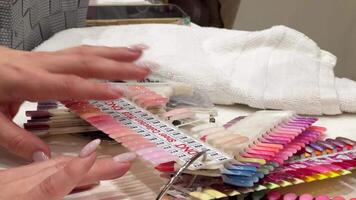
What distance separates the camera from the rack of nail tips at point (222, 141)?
0.43 metres

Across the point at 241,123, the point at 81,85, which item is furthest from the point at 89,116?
the point at 241,123

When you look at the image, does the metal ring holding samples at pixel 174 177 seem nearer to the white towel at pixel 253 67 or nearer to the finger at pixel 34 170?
the finger at pixel 34 170

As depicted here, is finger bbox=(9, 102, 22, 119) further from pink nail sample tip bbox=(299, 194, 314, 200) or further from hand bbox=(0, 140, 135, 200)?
pink nail sample tip bbox=(299, 194, 314, 200)

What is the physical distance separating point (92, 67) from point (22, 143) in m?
0.11

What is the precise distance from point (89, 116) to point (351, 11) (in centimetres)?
156

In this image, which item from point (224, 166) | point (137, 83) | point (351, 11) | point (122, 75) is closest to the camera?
point (224, 166)

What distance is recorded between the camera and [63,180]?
38 cm

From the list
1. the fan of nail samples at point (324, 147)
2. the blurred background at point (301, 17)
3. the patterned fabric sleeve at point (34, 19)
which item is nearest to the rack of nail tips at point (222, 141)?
the fan of nail samples at point (324, 147)

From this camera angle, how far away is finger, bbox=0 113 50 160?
0.49 metres

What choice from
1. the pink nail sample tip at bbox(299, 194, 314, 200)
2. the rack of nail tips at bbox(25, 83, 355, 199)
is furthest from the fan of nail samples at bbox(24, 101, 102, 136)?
the pink nail sample tip at bbox(299, 194, 314, 200)

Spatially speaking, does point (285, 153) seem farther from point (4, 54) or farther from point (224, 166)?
point (4, 54)

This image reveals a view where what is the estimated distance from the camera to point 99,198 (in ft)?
1.47

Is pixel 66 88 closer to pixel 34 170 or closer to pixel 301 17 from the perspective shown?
pixel 34 170

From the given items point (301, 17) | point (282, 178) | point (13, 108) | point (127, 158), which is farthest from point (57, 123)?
point (301, 17)
